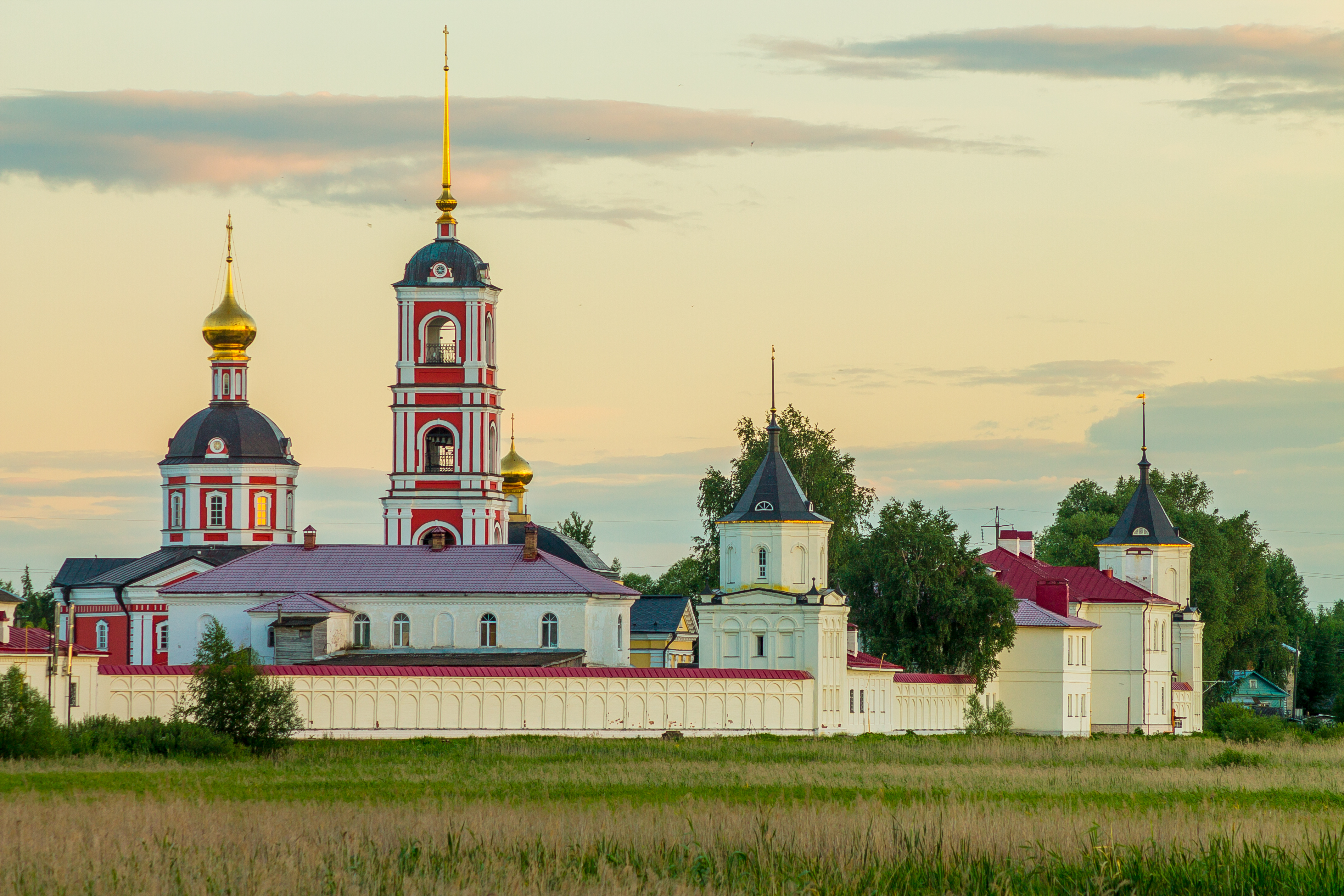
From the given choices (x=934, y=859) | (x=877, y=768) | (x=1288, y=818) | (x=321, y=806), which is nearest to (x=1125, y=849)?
(x=934, y=859)

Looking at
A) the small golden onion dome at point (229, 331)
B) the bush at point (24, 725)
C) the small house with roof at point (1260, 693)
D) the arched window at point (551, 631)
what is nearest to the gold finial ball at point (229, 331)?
the small golden onion dome at point (229, 331)

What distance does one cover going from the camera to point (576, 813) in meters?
28.4

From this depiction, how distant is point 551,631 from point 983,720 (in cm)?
1304

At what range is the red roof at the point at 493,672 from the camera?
169 feet

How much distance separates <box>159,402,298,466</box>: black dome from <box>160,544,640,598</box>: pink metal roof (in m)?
9.29

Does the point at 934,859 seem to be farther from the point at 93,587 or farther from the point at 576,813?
the point at 93,587

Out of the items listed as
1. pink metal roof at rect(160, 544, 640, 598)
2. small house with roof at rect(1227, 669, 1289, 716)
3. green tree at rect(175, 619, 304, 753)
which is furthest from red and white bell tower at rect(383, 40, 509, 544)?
small house with roof at rect(1227, 669, 1289, 716)

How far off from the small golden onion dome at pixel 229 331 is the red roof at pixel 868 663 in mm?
25776

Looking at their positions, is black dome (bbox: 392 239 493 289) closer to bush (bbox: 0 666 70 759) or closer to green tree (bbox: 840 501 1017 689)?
green tree (bbox: 840 501 1017 689)

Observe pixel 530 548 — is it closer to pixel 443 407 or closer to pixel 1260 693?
pixel 443 407

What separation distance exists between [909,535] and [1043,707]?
7567mm

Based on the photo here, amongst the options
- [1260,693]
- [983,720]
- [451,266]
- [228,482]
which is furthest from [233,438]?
[1260,693]

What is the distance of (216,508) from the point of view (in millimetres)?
71688

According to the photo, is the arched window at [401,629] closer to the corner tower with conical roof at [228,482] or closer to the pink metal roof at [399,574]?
the pink metal roof at [399,574]
